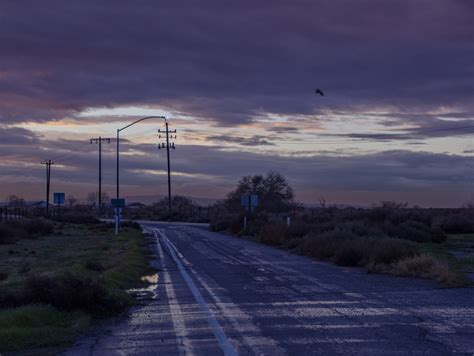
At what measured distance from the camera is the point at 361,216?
171 feet

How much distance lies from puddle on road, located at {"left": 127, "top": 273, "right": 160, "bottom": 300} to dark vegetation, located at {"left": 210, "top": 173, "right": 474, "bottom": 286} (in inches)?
287

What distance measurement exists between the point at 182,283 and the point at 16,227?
37.7 meters

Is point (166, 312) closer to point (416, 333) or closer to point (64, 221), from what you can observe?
point (416, 333)

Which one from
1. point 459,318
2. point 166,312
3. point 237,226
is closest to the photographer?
point 459,318

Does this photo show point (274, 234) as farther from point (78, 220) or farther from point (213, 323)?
point (78, 220)

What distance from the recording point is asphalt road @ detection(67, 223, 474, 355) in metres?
10.2

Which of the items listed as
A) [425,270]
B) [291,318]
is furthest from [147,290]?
[425,270]

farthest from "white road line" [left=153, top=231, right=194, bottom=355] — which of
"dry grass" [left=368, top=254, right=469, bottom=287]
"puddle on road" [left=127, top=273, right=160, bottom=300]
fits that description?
"dry grass" [left=368, top=254, right=469, bottom=287]

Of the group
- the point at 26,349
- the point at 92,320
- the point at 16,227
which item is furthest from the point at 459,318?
the point at 16,227

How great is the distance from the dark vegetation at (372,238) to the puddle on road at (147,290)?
7.29m

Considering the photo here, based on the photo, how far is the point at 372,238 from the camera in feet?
98.4

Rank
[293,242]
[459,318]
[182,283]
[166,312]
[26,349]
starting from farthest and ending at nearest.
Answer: [293,242], [182,283], [166,312], [459,318], [26,349]

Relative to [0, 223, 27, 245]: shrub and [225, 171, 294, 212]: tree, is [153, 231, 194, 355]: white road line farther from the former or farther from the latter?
[225, 171, 294, 212]: tree

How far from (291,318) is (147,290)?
6.07 m
